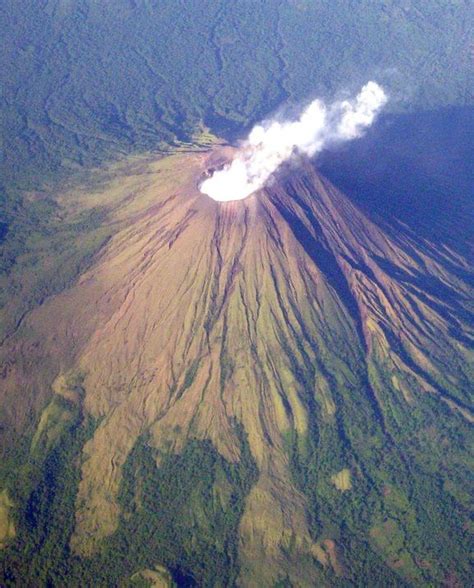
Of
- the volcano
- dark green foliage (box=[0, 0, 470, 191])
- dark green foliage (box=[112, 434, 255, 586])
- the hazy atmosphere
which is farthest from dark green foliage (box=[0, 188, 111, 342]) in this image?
dark green foliage (box=[112, 434, 255, 586])

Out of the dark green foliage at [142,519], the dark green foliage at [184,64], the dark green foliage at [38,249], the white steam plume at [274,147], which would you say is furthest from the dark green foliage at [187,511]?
the dark green foliage at [184,64]

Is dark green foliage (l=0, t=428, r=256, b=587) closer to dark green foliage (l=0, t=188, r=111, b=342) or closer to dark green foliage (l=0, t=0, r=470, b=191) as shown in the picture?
dark green foliage (l=0, t=188, r=111, b=342)

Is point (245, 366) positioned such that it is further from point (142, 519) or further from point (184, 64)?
point (184, 64)

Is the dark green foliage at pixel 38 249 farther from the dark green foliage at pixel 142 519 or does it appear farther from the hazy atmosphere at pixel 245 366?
the dark green foliage at pixel 142 519

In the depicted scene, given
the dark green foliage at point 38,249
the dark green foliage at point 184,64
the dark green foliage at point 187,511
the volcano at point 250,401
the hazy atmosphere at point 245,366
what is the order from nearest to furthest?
1. the dark green foliage at point 187,511
2. the volcano at point 250,401
3. the hazy atmosphere at point 245,366
4. the dark green foliage at point 38,249
5. the dark green foliage at point 184,64

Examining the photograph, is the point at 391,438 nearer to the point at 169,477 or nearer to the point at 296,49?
the point at 169,477

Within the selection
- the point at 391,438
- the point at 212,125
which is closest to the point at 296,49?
the point at 212,125
